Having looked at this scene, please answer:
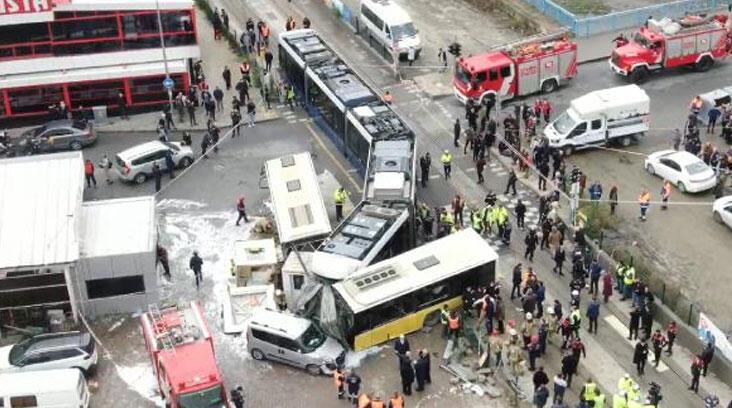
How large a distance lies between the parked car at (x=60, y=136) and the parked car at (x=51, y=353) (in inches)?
592

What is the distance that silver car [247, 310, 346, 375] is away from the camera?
3306 centimetres

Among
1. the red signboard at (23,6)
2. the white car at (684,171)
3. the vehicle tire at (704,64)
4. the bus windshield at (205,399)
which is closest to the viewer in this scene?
the bus windshield at (205,399)

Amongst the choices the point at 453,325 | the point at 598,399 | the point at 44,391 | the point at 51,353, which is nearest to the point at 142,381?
the point at 51,353

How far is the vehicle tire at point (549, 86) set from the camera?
50750 mm

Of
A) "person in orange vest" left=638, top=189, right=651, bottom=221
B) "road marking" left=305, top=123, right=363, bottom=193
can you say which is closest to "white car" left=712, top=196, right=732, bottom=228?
"person in orange vest" left=638, top=189, right=651, bottom=221

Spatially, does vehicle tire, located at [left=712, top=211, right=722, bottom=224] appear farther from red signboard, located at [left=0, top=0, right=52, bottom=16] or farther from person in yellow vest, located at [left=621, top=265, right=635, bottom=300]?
red signboard, located at [left=0, top=0, right=52, bottom=16]

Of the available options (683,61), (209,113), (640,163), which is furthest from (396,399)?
(683,61)

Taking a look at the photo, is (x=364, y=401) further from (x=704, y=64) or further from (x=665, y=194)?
(x=704, y=64)

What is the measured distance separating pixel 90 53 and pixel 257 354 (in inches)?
855

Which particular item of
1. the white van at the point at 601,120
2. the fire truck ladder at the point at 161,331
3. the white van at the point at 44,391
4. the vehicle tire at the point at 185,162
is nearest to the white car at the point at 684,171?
the white van at the point at 601,120

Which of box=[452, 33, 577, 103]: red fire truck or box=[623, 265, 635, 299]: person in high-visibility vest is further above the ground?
box=[452, 33, 577, 103]: red fire truck

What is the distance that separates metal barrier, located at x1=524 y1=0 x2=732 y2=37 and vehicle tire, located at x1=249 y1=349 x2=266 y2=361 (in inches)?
1149

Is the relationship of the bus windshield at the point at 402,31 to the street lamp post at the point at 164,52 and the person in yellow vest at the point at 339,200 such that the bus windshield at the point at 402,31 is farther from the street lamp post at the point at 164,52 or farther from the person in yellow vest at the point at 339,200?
the person in yellow vest at the point at 339,200

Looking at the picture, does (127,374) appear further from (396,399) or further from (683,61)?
(683,61)
